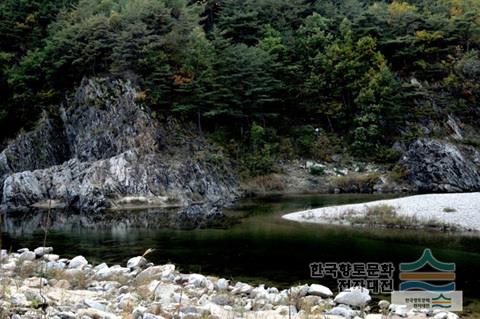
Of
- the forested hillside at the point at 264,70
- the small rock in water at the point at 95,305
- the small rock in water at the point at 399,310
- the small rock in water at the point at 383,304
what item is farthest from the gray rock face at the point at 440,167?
the small rock in water at the point at 95,305

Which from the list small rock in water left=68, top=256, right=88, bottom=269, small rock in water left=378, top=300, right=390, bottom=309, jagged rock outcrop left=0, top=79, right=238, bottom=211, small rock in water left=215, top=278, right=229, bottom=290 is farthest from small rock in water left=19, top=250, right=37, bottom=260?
jagged rock outcrop left=0, top=79, right=238, bottom=211

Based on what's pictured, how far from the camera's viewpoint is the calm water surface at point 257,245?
15945 millimetres

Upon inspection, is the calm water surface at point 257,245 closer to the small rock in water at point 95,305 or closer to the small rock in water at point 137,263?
the small rock in water at point 137,263

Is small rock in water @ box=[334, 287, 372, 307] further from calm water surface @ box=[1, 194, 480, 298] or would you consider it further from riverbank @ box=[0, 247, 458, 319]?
calm water surface @ box=[1, 194, 480, 298]

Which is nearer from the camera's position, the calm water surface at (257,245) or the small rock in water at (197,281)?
the small rock in water at (197,281)

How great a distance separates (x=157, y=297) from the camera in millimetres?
10633

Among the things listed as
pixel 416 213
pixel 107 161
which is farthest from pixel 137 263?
pixel 107 161

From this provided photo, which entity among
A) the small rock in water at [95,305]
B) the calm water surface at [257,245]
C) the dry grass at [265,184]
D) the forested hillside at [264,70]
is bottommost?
the calm water surface at [257,245]

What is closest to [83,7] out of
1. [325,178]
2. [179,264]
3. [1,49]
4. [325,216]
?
[1,49]

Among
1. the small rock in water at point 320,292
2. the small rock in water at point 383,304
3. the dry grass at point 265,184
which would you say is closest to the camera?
the small rock in water at point 383,304

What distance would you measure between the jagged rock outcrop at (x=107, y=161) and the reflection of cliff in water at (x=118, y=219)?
11.9 ft

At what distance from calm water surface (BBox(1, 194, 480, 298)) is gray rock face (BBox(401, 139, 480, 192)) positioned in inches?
931

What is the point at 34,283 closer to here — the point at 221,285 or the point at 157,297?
the point at 157,297

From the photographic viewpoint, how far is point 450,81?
184 feet
